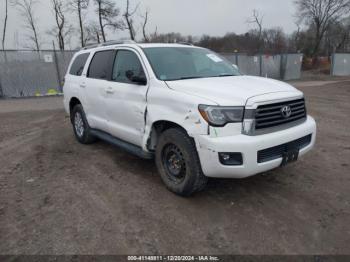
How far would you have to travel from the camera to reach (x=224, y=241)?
116 inches

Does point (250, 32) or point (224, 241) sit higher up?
point (250, 32)

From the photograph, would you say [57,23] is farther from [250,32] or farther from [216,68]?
[250,32]

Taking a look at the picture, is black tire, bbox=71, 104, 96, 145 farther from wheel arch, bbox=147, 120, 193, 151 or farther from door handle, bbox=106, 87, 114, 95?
wheel arch, bbox=147, 120, 193, 151

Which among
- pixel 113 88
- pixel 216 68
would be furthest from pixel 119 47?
pixel 216 68

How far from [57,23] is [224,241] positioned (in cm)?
2976

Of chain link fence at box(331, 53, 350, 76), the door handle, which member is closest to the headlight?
the door handle

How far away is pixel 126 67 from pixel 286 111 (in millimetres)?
2427

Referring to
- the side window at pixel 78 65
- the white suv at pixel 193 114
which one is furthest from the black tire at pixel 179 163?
the side window at pixel 78 65

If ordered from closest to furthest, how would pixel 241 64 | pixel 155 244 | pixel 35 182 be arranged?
pixel 155 244, pixel 35 182, pixel 241 64

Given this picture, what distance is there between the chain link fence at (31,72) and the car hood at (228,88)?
13816 millimetres

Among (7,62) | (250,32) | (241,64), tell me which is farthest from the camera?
(250,32)

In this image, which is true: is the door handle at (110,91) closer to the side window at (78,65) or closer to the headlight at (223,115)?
the side window at (78,65)

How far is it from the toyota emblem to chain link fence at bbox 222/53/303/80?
57.8 ft

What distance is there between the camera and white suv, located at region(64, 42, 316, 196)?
3.20 metres
